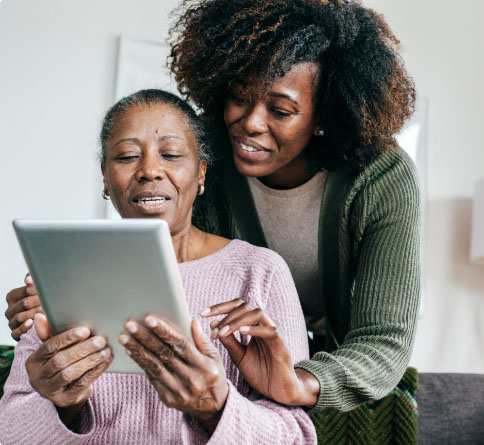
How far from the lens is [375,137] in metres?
1.48

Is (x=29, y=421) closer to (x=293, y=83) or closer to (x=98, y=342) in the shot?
(x=98, y=342)

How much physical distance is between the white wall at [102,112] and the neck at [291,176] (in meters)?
1.16

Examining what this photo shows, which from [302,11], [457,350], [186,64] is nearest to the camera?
[302,11]

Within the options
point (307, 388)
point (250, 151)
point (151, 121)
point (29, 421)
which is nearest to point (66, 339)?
point (29, 421)

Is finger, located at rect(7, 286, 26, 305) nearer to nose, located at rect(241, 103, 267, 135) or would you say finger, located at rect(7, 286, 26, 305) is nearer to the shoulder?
the shoulder

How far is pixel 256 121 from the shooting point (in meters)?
1.39

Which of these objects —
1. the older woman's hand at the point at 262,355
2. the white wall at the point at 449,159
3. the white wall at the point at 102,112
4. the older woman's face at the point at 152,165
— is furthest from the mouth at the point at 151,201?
the white wall at the point at 449,159

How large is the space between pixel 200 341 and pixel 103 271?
174 mm

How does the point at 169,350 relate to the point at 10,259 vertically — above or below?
above

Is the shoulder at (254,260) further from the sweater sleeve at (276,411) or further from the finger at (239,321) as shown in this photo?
the finger at (239,321)

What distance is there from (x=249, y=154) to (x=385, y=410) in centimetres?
76

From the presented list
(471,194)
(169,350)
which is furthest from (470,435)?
(471,194)

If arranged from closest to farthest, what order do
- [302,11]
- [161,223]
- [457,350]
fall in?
1. [161,223]
2. [302,11]
3. [457,350]

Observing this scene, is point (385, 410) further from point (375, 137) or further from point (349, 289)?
point (375, 137)
